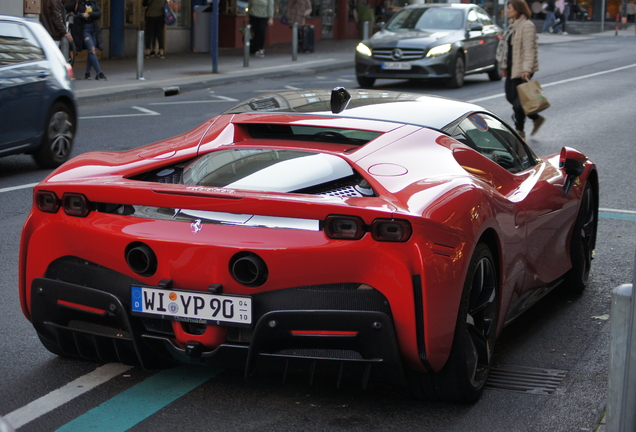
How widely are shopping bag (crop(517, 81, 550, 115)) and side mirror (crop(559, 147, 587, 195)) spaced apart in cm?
647

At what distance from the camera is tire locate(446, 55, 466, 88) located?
19281 mm

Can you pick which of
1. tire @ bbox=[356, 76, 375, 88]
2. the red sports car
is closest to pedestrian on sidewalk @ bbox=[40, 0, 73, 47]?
tire @ bbox=[356, 76, 375, 88]

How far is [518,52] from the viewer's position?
40.4ft

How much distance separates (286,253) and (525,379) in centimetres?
144

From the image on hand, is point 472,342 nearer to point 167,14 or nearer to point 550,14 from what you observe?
point 167,14

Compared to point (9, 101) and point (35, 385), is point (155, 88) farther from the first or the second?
point (35, 385)

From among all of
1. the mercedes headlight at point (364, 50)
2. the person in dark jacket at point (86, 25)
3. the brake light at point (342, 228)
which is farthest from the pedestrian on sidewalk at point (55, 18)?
the brake light at point (342, 228)

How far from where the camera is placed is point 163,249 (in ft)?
12.1

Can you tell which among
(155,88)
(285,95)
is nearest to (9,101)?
(285,95)

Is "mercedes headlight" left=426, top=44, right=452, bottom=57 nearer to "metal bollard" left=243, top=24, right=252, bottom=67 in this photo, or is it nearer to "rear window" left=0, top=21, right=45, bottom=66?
"metal bollard" left=243, top=24, right=252, bottom=67

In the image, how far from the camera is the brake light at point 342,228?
353 centimetres

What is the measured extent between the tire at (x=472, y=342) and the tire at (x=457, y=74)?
15.5 m

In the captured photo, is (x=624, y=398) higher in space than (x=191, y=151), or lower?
lower

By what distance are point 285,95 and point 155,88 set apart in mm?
13874
